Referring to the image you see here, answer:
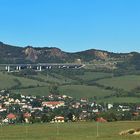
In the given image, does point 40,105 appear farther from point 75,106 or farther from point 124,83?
point 124,83

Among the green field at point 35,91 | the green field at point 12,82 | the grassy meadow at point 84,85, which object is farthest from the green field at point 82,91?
the green field at point 12,82

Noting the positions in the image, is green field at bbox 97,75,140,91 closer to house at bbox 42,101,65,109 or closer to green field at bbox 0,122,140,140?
house at bbox 42,101,65,109

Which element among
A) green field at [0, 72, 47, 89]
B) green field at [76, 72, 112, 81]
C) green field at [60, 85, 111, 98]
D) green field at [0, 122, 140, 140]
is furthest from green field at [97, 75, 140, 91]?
green field at [0, 122, 140, 140]

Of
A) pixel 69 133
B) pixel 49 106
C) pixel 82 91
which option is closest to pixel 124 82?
pixel 82 91

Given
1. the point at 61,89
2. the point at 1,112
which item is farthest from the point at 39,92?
the point at 1,112

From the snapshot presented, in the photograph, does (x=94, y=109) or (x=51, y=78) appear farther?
(x=51, y=78)

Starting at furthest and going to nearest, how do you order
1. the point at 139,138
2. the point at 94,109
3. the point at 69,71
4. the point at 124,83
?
the point at 69,71 → the point at 124,83 → the point at 94,109 → the point at 139,138

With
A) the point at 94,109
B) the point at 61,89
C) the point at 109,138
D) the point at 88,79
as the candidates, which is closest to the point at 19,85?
the point at 61,89

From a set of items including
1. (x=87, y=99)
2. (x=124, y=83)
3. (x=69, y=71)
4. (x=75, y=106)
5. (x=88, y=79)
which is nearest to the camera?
(x=75, y=106)

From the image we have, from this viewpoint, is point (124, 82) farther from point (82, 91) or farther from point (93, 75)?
point (93, 75)
